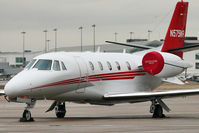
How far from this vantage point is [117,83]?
86.8 feet

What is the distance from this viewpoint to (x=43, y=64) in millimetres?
23297

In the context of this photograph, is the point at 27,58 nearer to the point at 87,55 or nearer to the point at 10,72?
the point at 10,72

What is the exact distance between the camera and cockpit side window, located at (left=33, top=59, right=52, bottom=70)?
2317cm

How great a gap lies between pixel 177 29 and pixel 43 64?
375 inches

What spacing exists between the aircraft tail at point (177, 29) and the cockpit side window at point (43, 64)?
8.10 m

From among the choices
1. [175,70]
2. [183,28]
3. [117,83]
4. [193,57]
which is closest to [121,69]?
[117,83]

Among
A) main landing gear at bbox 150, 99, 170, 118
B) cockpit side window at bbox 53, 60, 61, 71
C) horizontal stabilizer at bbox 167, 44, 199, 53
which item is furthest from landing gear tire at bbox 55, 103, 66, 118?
horizontal stabilizer at bbox 167, 44, 199, 53

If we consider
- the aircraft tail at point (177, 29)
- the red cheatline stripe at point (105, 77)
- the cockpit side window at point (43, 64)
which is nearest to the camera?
the cockpit side window at point (43, 64)

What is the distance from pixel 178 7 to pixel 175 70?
409 cm

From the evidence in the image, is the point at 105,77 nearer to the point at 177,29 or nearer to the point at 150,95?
the point at 150,95

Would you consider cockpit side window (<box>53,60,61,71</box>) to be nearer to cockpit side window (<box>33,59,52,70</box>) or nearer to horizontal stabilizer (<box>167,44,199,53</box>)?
cockpit side window (<box>33,59,52,70</box>)

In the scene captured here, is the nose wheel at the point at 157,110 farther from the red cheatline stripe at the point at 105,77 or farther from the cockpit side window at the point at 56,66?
the cockpit side window at the point at 56,66

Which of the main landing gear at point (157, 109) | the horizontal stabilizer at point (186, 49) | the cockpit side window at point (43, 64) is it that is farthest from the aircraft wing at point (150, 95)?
the cockpit side window at point (43, 64)

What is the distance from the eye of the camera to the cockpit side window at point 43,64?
76.0ft
